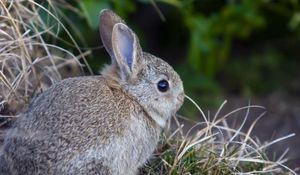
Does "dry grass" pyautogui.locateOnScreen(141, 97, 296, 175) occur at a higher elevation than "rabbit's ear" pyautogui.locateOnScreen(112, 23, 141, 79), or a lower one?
lower

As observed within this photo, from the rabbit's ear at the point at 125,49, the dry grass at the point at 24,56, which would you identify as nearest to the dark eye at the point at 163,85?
the rabbit's ear at the point at 125,49

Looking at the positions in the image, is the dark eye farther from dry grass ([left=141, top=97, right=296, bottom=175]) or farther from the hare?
dry grass ([left=141, top=97, right=296, bottom=175])

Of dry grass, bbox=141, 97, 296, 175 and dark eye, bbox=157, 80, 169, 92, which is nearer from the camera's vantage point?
dry grass, bbox=141, 97, 296, 175

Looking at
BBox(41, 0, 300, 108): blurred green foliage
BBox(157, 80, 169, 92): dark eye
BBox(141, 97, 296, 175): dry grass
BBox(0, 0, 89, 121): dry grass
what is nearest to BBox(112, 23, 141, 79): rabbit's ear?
BBox(157, 80, 169, 92): dark eye

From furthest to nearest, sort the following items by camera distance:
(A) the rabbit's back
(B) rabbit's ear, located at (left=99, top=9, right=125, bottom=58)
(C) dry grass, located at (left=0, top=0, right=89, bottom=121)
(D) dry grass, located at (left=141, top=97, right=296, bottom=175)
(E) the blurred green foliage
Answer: (E) the blurred green foliage, (C) dry grass, located at (left=0, top=0, right=89, bottom=121), (B) rabbit's ear, located at (left=99, top=9, right=125, bottom=58), (D) dry grass, located at (left=141, top=97, right=296, bottom=175), (A) the rabbit's back

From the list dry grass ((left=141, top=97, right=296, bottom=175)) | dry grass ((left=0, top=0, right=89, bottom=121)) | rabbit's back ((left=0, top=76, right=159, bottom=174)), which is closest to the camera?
rabbit's back ((left=0, top=76, right=159, bottom=174))
